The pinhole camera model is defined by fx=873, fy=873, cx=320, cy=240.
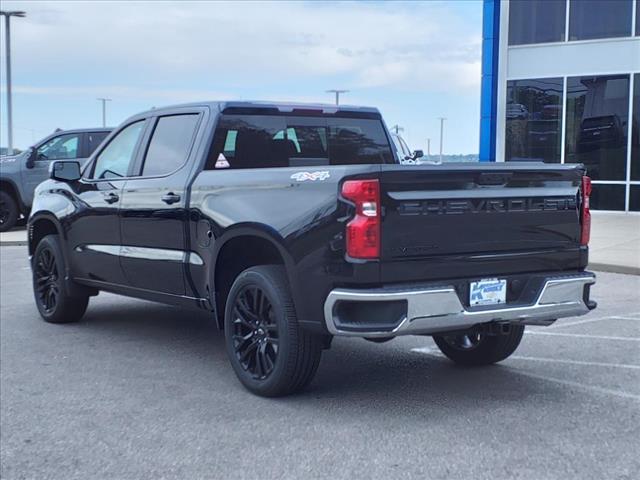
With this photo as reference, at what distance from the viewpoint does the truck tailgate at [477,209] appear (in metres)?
4.76

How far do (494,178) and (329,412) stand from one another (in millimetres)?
1680

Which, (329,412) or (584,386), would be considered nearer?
(329,412)

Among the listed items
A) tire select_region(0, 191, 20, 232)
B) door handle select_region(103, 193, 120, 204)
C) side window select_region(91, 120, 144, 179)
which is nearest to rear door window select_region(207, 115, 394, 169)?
side window select_region(91, 120, 144, 179)

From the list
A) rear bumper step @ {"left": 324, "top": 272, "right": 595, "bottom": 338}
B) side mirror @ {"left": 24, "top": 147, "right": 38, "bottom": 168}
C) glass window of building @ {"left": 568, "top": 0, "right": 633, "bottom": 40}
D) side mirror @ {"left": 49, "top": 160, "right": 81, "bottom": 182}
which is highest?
glass window of building @ {"left": 568, "top": 0, "right": 633, "bottom": 40}

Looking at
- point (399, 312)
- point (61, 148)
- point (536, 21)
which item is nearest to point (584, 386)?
point (399, 312)

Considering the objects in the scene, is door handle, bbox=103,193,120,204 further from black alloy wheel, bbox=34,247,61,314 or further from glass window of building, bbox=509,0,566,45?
glass window of building, bbox=509,0,566,45

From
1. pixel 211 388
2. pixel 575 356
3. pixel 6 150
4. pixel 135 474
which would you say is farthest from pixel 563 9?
pixel 6 150

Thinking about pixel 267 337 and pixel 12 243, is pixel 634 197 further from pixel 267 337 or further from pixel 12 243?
pixel 267 337

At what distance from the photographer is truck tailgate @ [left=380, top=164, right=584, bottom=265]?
15.6 ft

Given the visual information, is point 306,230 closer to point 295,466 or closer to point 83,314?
point 295,466

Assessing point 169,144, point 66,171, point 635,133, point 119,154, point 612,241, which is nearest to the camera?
point 169,144

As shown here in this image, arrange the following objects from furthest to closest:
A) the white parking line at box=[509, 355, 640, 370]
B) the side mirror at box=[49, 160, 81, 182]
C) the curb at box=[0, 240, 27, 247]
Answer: the curb at box=[0, 240, 27, 247] → the side mirror at box=[49, 160, 81, 182] → the white parking line at box=[509, 355, 640, 370]

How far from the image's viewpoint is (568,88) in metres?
21.8

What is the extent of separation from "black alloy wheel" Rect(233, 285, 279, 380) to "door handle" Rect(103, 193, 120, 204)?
6.11 ft
